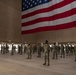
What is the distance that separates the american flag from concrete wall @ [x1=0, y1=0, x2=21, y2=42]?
255 inches

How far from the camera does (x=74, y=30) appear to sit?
33.7 metres

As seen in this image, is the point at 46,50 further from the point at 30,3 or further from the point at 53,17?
the point at 30,3

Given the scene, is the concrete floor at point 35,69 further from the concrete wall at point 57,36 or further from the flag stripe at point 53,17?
the concrete wall at point 57,36

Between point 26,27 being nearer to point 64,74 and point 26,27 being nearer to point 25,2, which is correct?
point 25,2

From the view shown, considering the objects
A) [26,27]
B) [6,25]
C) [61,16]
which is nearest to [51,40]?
[6,25]

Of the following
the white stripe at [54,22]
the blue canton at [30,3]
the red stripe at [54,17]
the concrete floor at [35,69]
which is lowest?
the concrete floor at [35,69]

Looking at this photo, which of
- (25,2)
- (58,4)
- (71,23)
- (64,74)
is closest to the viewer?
(64,74)

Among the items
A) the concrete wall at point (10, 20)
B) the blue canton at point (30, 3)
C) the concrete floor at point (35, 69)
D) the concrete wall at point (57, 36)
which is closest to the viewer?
the concrete floor at point (35, 69)

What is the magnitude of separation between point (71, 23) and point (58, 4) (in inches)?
124

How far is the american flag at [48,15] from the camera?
1962 centimetres

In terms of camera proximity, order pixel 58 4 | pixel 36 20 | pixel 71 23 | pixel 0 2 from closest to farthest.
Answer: pixel 71 23, pixel 58 4, pixel 36 20, pixel 0 2

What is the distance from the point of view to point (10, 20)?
3341 cm

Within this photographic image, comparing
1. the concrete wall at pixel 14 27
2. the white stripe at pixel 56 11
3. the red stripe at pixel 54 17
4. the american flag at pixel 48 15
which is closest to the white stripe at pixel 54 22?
the american flag at pixel 48 15

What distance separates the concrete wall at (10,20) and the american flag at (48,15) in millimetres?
6481
